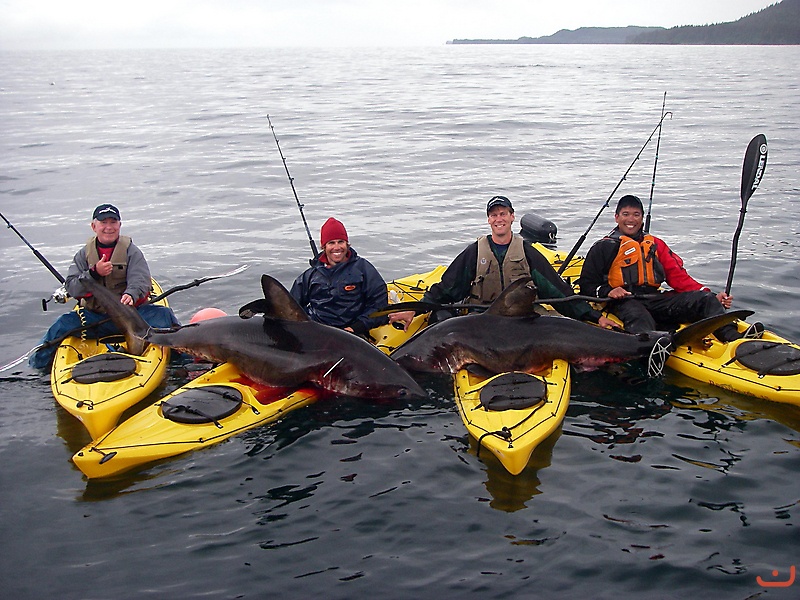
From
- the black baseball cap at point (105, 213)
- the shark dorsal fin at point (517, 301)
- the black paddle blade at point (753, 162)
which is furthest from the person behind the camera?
the black paddle blade at point (753, 162)

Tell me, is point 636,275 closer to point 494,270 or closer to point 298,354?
point 494,270

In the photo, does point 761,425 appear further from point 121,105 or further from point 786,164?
point 121,105

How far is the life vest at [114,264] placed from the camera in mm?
9242

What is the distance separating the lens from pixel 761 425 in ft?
24.2

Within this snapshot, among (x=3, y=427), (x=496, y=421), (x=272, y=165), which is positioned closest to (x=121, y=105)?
(x=272, y=165)

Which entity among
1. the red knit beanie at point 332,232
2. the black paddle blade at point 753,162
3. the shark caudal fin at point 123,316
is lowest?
the shark caudal fin at point 123,316

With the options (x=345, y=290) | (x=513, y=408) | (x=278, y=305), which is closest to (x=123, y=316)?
(x=278, y=305)

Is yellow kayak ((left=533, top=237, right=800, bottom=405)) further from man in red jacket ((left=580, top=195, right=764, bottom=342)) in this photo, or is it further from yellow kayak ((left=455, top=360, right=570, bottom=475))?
yellow kayak ((left=455, top=360, right=570, bottom=475))

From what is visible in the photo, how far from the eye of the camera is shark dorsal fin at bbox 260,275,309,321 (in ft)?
25.8

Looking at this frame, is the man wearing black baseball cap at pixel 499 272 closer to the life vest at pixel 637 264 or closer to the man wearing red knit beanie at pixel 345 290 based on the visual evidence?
the man wearing red knit beanie at pixel 345 290

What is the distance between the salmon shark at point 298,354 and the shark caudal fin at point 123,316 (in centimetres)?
96

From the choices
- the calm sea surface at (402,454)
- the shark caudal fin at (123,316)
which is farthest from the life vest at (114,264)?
the calm sea surface at (402,454)

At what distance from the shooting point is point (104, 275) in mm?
9125

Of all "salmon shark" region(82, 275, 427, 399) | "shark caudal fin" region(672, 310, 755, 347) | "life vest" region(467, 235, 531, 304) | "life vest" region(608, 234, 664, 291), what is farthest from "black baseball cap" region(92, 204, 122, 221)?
"shark caudal fin" region(672, 310, 755, 347)
